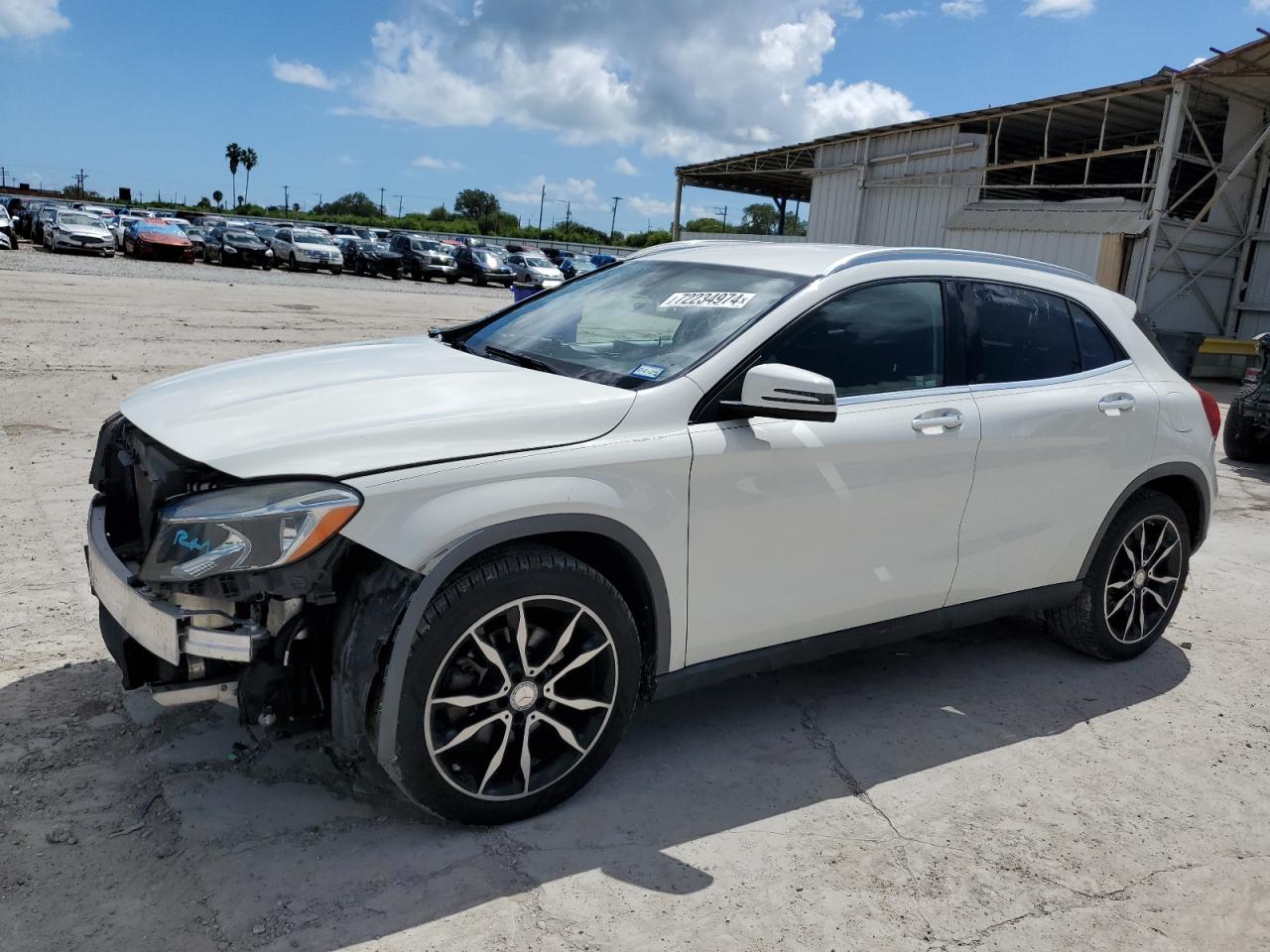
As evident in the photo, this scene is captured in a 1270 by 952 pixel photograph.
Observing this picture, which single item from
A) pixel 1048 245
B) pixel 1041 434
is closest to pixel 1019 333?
pixel 1041 434

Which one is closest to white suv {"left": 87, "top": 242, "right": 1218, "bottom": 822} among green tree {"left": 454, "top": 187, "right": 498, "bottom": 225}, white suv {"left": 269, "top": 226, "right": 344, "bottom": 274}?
white suv {"left": 269, "top": 226, "right": 344, "bottom": 274}

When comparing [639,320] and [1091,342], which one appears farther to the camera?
[1091,342]

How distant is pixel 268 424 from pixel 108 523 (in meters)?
0.77

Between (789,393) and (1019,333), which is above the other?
(1019,333)

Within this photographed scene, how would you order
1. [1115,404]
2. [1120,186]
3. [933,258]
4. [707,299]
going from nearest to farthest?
[707,299], [933,258], [1115,404], [1120,186]

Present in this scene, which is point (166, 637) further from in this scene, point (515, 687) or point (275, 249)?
point (275, 249)

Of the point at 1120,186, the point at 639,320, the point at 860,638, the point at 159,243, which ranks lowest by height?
the point at 860,638

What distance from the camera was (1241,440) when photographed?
10.6m

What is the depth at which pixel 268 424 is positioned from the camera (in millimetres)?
2896

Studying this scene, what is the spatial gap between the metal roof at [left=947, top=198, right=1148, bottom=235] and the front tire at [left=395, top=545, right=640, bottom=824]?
18406 millimetres

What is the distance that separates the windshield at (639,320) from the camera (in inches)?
135

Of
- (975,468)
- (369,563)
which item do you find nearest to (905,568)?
(975,468)

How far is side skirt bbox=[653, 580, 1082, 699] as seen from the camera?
10.9ft

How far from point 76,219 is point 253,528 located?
35.0m
